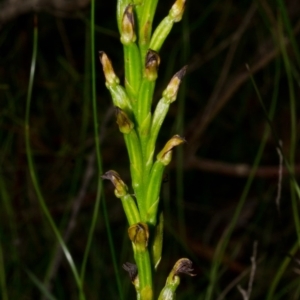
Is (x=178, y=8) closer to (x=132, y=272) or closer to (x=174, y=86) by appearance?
(x=174, y=86)

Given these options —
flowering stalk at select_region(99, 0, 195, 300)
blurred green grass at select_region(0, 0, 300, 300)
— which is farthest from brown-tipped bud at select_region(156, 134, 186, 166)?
blurred green grass at select_region(0, 0, 300, 300)

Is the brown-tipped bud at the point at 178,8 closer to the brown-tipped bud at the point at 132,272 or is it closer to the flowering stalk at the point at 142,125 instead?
the flowering stalk at the point at 142,125

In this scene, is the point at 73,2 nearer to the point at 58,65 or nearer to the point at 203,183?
the point at 58,65

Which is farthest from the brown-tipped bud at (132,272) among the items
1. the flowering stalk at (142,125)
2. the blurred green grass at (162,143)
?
the blurred green grass at (162,143)

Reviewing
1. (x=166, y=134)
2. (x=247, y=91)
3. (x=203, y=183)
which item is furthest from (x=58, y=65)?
(x=203, y=183)

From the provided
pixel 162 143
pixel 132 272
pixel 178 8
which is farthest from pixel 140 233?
pixel 162 143

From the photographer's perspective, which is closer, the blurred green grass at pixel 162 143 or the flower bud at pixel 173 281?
the flower bud at pixel 173 281
